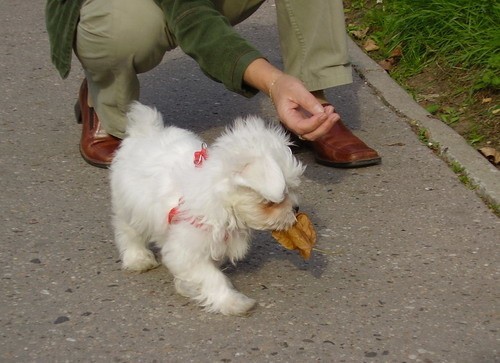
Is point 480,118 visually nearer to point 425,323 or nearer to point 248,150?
point 425,323

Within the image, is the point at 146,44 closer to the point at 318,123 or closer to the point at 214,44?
the point at 214,44

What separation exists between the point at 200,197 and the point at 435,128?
222 centimetres

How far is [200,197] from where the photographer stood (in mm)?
3240

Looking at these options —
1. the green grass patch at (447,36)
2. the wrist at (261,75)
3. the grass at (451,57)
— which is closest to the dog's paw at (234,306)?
the wrist at (261,75)

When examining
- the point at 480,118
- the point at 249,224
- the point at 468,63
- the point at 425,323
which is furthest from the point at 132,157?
the point at 468,63

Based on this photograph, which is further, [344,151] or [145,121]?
[344,151]

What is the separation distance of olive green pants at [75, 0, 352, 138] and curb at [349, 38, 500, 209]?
2.11 feet

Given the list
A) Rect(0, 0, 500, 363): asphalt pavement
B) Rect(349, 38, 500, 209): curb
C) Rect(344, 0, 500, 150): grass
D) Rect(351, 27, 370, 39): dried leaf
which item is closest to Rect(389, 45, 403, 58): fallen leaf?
Rect(344, 0, 500, 150): grass

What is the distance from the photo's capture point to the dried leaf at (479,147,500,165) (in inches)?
187

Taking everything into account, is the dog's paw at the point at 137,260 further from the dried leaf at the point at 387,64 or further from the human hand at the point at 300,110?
the dried leaf at the point at 387,64

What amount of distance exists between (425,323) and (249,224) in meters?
0.73

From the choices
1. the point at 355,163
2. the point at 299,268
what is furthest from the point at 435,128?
the point at 299,268

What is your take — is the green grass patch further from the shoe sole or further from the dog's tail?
the dog's tail

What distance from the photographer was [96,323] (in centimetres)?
343
